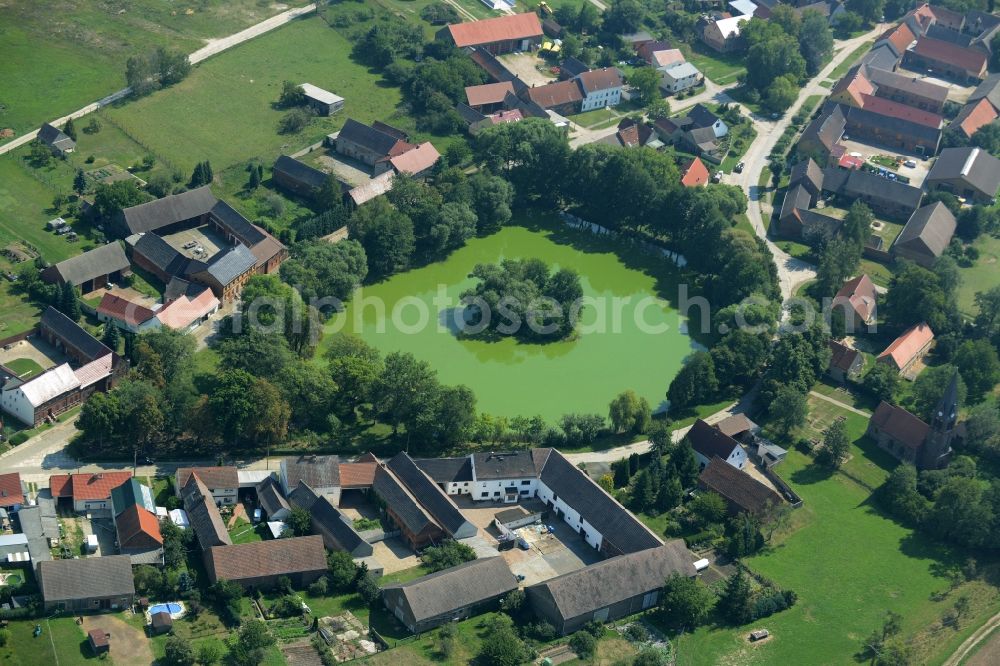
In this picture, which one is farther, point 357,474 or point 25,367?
point 25,367

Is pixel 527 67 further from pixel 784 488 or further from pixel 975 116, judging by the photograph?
pixel 784 488

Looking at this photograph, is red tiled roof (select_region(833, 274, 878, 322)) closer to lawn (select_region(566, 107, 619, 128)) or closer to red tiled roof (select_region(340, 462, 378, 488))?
lawn (select_region(566, 107, 619, 128))

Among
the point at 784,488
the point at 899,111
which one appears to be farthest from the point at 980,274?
the point at 784,488

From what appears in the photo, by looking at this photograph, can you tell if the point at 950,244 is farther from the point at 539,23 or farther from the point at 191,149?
the point at 191,149

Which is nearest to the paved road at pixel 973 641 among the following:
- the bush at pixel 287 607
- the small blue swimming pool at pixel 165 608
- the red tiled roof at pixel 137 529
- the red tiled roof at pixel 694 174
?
the bush at pixel 287 607

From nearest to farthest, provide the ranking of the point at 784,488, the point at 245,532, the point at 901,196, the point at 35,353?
the point at 245,532 → the point at 784,488 → the point at 35,353 → the point at 901,196

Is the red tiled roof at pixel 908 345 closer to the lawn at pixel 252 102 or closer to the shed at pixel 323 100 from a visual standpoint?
the lawn at pixel 252 102
